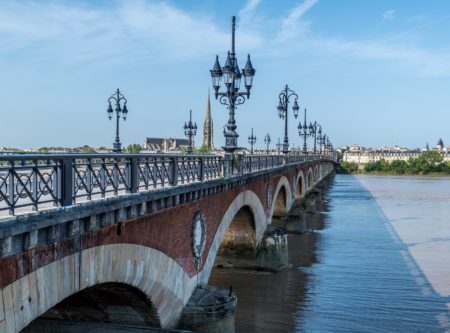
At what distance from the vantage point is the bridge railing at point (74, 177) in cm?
727

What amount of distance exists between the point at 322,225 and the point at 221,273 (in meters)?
19.5

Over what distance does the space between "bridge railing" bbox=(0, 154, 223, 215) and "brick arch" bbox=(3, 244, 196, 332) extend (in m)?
0.87

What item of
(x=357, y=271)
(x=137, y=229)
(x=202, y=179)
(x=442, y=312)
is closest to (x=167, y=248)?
(x=137, y=229)

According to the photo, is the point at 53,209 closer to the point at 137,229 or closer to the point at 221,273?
the point at 137,229

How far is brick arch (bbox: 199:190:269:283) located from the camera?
16.4 metres

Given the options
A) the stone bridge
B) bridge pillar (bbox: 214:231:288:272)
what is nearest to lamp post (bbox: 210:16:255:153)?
the stone bridge

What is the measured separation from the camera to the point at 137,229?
1068 cm

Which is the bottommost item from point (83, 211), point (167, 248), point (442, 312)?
point (442, 312)

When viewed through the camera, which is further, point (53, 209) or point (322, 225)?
point (322, 225)

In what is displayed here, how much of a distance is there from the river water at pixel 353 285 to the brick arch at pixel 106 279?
5.63 metres

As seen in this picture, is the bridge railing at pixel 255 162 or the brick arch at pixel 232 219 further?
the bridge railing at pixel 255 162

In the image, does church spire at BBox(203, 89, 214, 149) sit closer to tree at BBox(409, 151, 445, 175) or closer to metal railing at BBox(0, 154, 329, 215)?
tree at BBox(409, 151, 445, 175)

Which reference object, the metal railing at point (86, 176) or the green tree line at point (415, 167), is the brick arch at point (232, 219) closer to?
the metal railing at point (86, 176)

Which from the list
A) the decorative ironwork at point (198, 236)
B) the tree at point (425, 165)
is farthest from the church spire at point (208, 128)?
the decorative ironwork at point (198, 236)
